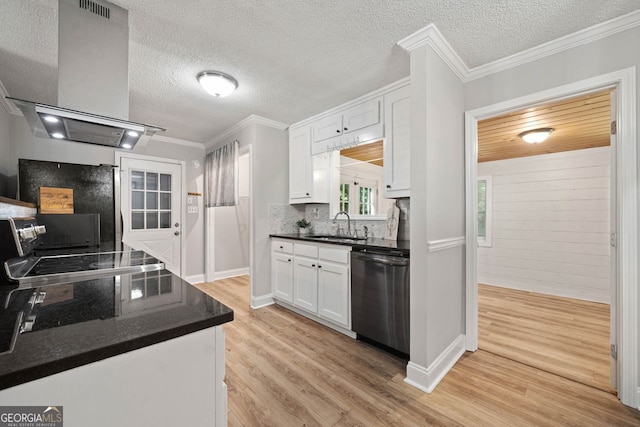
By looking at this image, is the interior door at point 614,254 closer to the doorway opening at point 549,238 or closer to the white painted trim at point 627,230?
the white painted trim at point 627,230

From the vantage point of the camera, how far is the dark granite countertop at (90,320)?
53 centimetres

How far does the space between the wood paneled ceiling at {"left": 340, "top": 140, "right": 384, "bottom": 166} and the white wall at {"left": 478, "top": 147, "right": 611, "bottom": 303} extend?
2.86m

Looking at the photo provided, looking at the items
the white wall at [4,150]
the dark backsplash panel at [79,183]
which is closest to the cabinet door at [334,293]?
the dark backsplash panel at [79,183]

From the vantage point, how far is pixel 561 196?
4105 millimetres

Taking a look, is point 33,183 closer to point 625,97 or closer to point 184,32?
point 184,32

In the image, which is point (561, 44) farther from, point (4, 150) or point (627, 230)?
point (4, 150)

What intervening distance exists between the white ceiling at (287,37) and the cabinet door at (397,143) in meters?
0.18

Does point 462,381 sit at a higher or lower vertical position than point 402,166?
lower

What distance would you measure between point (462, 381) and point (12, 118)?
5.19 meters

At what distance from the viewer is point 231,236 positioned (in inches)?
197

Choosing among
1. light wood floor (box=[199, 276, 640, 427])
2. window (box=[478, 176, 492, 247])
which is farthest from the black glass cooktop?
window (box=[478, 176, 492, 247])

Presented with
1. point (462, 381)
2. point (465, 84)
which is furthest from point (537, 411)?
point (465, 84)

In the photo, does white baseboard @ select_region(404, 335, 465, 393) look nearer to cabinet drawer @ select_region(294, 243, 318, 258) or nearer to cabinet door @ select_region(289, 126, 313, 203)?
cabinet drawer @ select_region(294, 243, 318, 258)

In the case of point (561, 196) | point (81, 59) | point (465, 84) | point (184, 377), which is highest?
point (465, 84)
